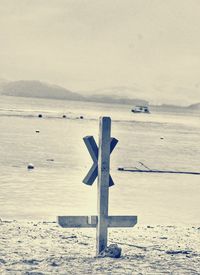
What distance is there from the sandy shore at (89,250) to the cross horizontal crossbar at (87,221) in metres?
0.57

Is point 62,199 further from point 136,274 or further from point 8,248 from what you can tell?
point 136,274

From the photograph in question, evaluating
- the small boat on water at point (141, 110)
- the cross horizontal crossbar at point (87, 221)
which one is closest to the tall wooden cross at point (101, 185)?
the cross horizontal crossbar at point (87, 221)

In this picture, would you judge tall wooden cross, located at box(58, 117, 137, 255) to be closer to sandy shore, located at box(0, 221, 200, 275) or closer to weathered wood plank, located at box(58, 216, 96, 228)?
weathered wood plank, located at box(58, 216, 96, 228)

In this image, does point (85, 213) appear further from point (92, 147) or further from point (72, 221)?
point (92, 147)

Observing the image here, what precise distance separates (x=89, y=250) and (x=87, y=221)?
0.81m

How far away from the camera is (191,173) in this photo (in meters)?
25.8

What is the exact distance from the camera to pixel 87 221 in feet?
29.2

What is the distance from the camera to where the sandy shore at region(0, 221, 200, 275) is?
8.05 m

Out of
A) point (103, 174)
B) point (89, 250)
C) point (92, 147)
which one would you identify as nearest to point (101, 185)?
point (103, 174)

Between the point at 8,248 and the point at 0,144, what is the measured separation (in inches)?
1161

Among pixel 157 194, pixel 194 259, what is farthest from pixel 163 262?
pixel 157 194

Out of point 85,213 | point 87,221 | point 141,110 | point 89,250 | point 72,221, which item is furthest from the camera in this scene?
point 141,110

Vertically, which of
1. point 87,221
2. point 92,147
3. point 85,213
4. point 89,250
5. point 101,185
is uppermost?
point 92,147

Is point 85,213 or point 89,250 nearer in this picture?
point 89,250
